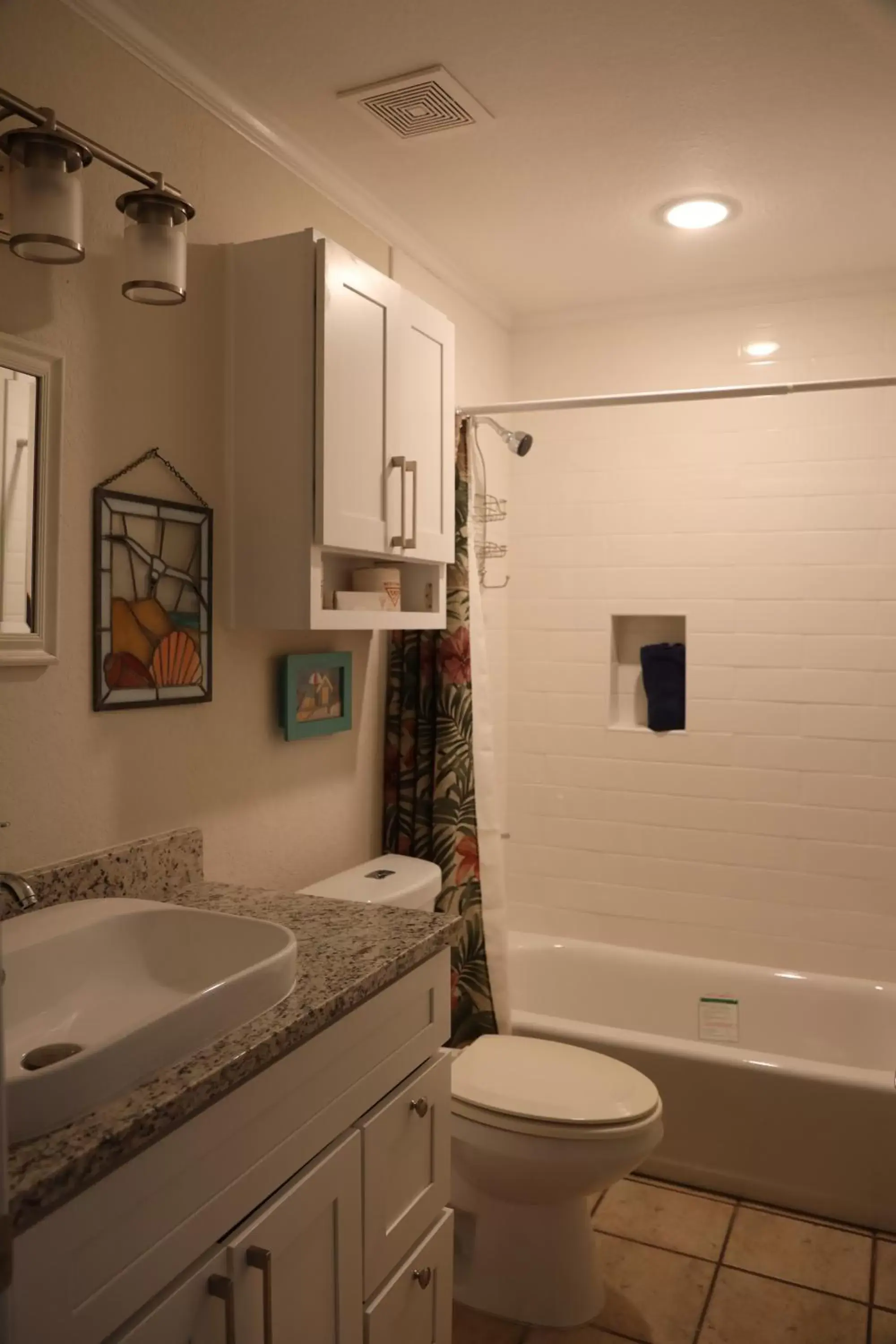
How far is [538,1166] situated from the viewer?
2.06m

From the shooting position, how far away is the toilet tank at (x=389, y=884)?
2.21m

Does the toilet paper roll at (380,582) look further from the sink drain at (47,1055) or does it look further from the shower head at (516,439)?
the sink drain at (47,1055)

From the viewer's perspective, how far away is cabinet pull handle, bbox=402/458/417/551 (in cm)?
221

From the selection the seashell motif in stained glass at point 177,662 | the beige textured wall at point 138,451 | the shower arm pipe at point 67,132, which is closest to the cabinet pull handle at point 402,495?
the beige textured wall at point 138,451

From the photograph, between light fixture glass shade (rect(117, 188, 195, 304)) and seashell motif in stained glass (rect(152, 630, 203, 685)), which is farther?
seashell motif in stained glass (rect(152, 630, 203, 685))

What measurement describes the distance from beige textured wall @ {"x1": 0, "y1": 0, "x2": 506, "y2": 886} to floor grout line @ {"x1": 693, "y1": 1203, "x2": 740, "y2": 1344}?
1.25m

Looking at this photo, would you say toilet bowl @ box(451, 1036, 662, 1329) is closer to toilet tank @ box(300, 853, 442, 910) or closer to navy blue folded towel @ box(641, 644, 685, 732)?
toilet tank @ box(300, 853, 442, 910)

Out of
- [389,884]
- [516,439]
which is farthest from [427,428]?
[389,884]

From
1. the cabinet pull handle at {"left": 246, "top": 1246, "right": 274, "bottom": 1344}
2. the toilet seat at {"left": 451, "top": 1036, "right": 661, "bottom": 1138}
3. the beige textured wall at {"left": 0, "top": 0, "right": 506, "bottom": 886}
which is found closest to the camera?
the cabinet pull handle at {"left": 246, "top": 1246, "right": 274, "bottom": 1344}

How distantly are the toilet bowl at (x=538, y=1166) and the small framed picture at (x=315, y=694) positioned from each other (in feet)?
2.69

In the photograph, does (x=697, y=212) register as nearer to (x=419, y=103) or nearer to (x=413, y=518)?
(x=419, y=103)

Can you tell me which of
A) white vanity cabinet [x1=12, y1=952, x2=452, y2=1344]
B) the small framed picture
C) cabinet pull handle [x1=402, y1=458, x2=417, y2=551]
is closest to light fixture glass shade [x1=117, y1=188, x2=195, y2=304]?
cabinet pull handle [x1=402, y1=458, x2=417, y2=551]

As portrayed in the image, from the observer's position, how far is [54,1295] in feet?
3.15

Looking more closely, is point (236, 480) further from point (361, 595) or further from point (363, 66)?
point (363, 66)
